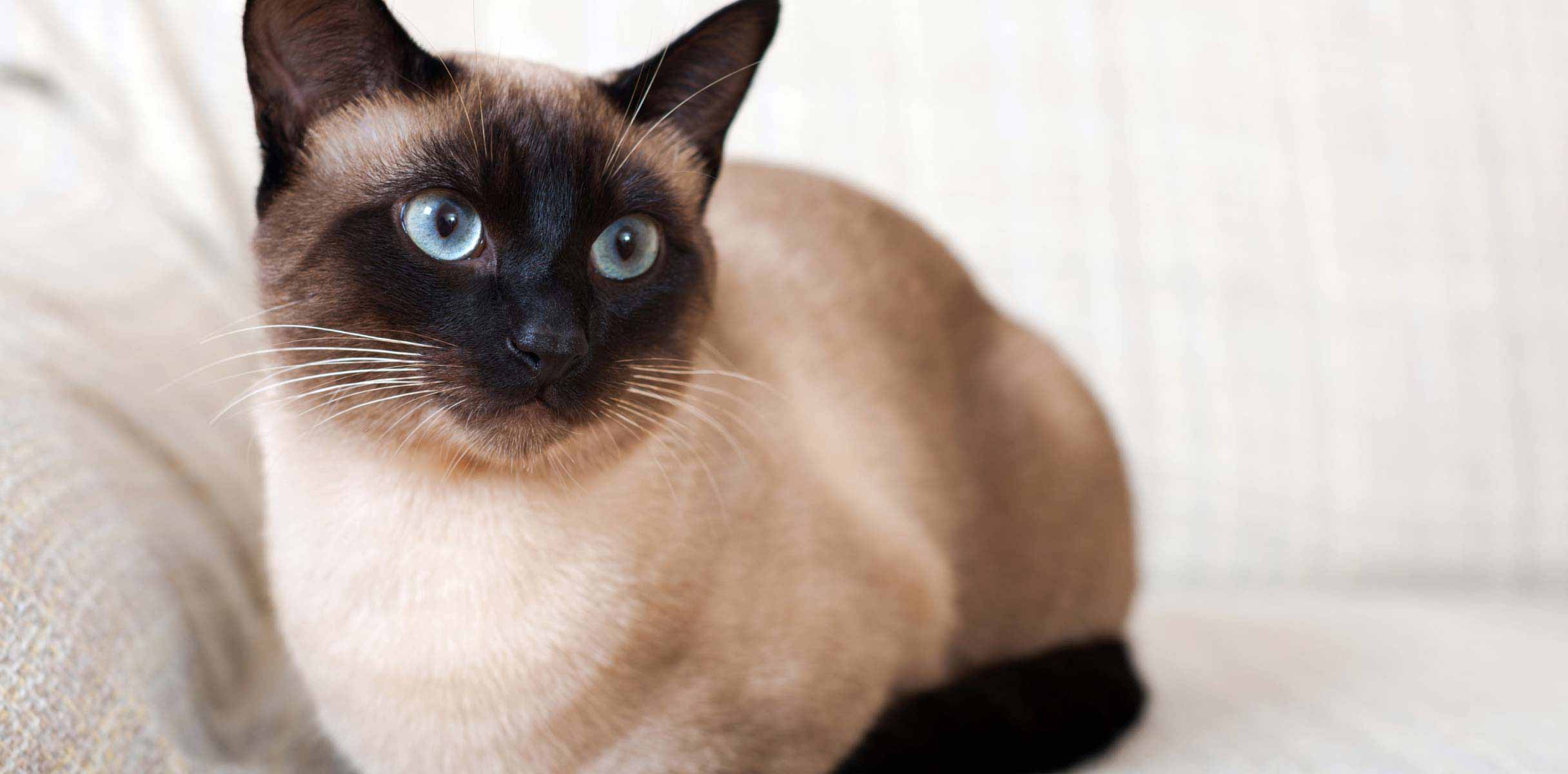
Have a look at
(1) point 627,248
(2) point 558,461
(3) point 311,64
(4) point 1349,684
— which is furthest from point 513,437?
(4) point 1349,684

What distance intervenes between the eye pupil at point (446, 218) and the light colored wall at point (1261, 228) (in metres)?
1.18

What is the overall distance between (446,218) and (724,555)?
403 mm

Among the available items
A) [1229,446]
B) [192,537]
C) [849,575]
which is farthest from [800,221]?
[1229,446]

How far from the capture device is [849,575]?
1.21 m

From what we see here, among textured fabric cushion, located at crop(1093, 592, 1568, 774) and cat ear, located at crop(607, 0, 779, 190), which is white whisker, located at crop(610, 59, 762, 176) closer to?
cat ear, located at crop(607, 0, 779, 190)

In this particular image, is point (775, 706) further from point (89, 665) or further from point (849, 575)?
point (89, 665)

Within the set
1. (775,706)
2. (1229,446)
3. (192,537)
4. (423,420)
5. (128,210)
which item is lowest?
(1229,446)

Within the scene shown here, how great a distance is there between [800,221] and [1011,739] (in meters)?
0.66

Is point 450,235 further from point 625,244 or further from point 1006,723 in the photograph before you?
point 1006,723

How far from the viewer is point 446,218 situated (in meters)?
0.89

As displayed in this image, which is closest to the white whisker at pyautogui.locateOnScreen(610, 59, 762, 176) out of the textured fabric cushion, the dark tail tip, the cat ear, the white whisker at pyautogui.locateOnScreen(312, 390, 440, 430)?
the cat ear

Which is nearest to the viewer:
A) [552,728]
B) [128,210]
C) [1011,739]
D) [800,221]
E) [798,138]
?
[552,728]

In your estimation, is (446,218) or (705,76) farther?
(705,76)

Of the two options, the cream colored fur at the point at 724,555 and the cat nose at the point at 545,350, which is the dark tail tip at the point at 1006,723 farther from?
the cat nose at the point at 545,350
